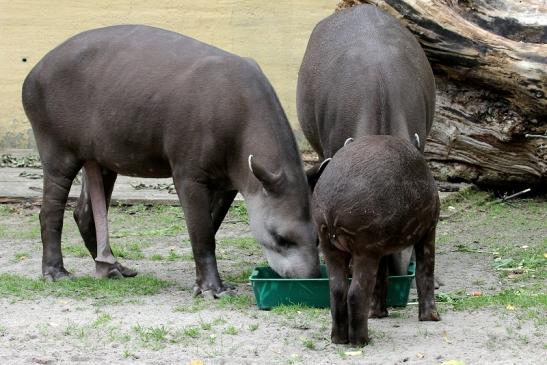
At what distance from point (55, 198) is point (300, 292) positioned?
8.09ft

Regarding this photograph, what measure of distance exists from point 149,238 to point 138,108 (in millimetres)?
2646

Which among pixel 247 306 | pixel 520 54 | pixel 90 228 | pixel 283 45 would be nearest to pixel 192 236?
pixel 247 306

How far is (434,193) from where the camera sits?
5961 millimetres

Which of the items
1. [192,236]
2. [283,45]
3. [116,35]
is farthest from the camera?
[283,45]

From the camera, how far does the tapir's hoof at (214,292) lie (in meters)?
7.44

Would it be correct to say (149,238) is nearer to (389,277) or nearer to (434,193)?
(389,277)

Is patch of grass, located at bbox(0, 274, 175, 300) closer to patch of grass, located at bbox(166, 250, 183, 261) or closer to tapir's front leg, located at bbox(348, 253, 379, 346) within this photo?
patch of grass, located at bbox(166, 250, 183, 261)

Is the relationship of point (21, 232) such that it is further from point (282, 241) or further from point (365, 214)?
point (365, 214)

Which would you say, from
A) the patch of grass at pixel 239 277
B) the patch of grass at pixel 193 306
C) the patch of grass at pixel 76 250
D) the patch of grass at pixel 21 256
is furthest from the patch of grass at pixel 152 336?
the patch of grass at pixel 76 250

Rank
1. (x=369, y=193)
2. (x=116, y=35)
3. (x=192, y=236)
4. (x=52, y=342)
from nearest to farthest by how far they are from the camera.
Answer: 1. (x=369, y=193)
2. (x=52, y=342)
3. (x=192, y=236)
4. (x=116, y=35)

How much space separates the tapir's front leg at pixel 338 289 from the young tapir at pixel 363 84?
3.25ft

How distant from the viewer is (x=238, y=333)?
6.26 metres

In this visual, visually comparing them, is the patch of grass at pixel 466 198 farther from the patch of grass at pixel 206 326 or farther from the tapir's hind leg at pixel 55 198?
the patch of grass at pixel 206 326

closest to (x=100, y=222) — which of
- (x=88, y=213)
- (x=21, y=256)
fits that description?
(x=88, y=213)
